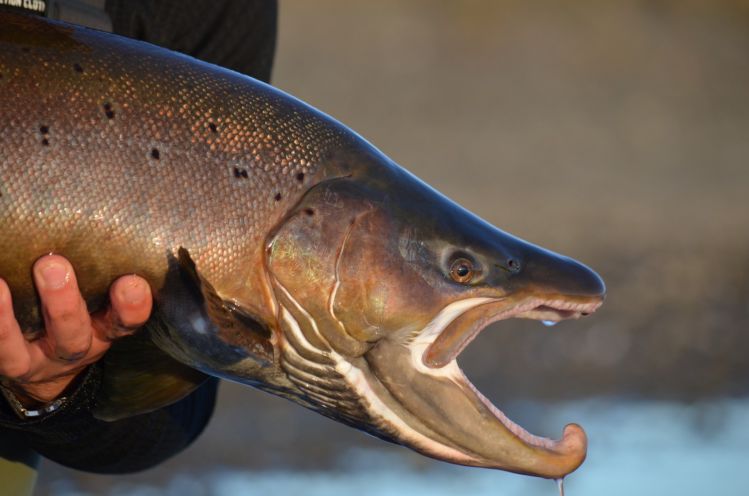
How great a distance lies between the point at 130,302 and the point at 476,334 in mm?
754

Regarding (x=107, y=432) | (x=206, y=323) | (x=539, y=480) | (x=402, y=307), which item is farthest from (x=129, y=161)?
(x=539, y=480)

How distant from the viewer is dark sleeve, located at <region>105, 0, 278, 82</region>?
10.8 ft

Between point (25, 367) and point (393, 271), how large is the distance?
2.76ft

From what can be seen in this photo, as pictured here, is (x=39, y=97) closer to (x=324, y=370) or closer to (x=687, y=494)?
(x=324, y=370)

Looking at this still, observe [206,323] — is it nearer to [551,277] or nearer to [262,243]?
[262,243]

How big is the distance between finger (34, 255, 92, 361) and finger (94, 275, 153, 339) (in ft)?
0.23

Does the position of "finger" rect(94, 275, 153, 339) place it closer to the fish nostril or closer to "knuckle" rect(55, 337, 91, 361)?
"knuckle" rect(55, 337, 91, 361)

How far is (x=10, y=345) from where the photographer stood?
2.37 m

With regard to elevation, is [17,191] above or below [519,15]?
below

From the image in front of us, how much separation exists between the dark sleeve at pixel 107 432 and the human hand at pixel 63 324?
0.51 ft

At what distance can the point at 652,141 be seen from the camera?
11.9 m

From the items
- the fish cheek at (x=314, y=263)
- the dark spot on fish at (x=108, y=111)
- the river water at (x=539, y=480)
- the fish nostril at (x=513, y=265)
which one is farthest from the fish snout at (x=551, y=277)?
the river water at (x=539, y=480)

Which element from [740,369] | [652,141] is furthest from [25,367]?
[652,141]

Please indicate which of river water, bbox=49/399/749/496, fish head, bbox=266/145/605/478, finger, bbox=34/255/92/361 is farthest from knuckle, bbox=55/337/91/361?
river water, bbox=49/399/749/496
